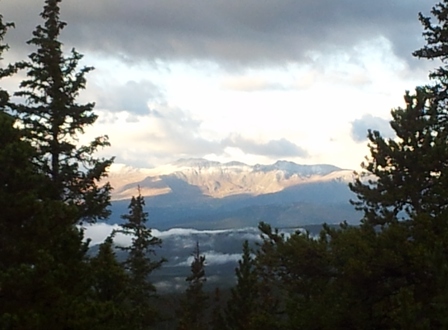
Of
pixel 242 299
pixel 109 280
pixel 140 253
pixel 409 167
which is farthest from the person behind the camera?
pixel 140 253

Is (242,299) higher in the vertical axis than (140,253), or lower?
lower

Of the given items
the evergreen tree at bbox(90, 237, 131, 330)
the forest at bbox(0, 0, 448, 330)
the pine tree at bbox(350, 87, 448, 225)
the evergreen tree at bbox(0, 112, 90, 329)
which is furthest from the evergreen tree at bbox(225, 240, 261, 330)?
the evergreen tree at bbox(0, 112, 90, 329)

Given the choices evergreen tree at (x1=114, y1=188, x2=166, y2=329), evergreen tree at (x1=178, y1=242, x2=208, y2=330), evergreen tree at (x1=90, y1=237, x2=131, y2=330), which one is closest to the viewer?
evergreen tree at (x1=90, y1=237, x2=131, y2=330)

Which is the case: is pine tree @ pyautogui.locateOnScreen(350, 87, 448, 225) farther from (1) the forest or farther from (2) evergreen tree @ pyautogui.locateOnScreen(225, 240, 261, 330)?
(2) evergreen tree @ pyautogui.locateOnScreen(225, 240, 261, 330)

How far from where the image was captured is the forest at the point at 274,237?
12609 millimetres

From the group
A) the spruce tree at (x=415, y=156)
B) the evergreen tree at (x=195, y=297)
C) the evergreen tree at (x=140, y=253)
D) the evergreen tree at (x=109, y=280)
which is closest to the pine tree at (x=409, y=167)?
the spruce tree at (x=415, y=156)

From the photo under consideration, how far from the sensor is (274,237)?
20.6 m

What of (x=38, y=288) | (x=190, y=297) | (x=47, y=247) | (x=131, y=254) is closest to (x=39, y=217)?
(x=47, y=247)

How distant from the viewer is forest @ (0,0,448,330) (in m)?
12.6

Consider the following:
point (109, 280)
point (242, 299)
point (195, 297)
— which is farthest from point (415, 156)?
point (195, 297)

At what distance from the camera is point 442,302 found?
513 inches

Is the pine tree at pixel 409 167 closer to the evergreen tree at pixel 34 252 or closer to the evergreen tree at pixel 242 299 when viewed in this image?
the evergreen tree at pixel 34 252

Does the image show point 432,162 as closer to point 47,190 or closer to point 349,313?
point 349,313

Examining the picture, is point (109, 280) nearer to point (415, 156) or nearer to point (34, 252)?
point (34, 252)
